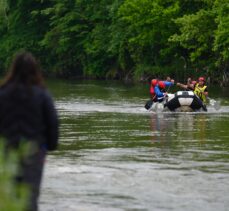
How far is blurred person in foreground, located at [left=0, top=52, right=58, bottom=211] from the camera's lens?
7.97 meters

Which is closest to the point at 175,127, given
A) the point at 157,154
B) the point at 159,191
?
the point at 157,154

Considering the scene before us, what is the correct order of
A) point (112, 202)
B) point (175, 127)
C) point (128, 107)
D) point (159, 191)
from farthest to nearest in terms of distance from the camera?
point (128, 107) < point (175, 127) < point (159, 191) < point (112, 202)

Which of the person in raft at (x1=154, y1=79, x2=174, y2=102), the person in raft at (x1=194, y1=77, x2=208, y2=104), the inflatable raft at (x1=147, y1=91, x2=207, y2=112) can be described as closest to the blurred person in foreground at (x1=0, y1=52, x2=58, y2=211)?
the inflatable raft at (x1=147, y1=91, x2=207, y2=112)

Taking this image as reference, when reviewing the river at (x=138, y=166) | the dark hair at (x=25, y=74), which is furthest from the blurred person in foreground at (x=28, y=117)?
the river at (x=138, y=166)

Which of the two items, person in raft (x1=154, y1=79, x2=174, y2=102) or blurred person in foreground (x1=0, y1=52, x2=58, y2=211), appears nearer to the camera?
blurred person in foreground (x1=0, y1=52, x2=58, y2=211)

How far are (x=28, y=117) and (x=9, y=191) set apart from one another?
2663mm

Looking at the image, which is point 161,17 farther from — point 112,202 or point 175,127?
point 112,202

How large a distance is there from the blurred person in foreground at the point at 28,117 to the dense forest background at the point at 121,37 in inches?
1952

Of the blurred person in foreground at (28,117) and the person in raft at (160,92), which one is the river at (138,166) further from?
the person in raft at (160,92)

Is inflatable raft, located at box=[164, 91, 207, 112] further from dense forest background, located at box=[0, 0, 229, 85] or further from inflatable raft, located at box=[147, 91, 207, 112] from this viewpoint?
dense forest background, located at box=[0, 0, 229, 85]

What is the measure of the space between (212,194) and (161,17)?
56.6 m

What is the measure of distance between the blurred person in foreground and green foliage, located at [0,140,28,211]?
97.0 inches

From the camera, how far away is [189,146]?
20.4 meters

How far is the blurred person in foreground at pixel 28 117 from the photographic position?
26.1 ft
